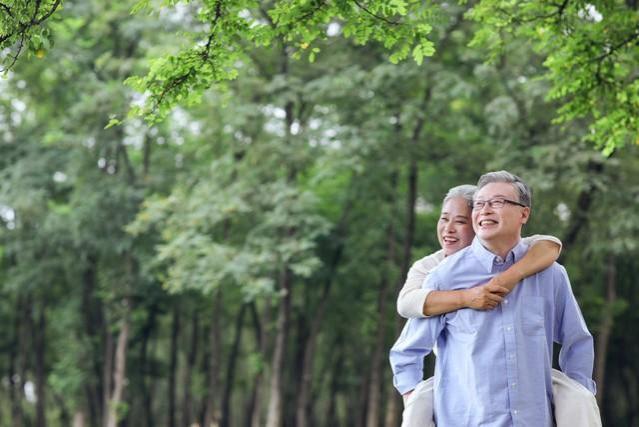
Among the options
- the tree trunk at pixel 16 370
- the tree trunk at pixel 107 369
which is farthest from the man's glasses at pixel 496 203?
the tree trunk at pixel 16 370

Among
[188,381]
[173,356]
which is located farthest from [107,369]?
[173,356]

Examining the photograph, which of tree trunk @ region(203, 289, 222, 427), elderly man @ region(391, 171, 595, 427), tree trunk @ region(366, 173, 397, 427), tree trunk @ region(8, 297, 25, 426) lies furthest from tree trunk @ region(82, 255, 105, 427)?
elderly man @ region(391, 171, 595, 427)

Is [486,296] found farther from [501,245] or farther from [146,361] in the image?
[146,361]

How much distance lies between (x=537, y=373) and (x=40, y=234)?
2290 centimetres

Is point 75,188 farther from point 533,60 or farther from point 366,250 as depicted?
point 533,60

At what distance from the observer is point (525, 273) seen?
4527 mm

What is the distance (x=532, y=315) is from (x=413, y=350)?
0.55m

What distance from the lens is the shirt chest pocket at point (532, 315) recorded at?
4.49 metres

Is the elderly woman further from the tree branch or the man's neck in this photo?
the tree branch

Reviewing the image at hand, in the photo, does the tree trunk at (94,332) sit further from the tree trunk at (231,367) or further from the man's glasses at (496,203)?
the man's glasses at (496,203)

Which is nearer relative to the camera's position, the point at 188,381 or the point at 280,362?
the point at 280,362

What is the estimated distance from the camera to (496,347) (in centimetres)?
446

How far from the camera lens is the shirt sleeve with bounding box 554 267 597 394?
4633mm

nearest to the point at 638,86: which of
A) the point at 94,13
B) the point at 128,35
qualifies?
the point at 128,35
